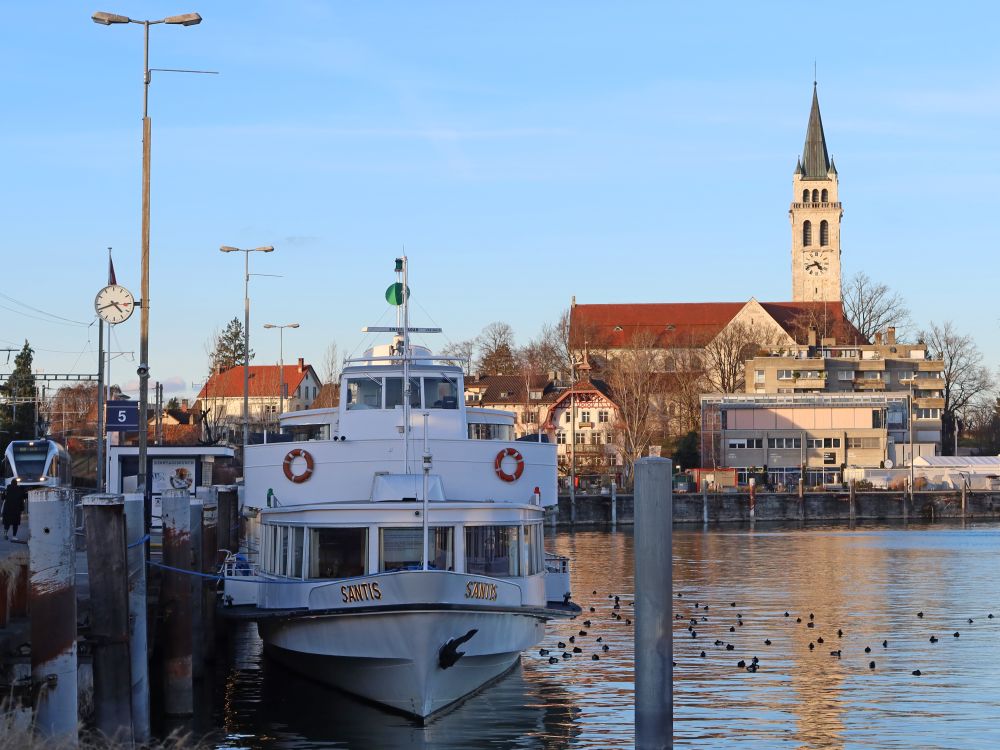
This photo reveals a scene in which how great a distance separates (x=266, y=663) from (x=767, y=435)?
323 ft

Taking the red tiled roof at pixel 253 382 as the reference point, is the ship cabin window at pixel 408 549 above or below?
below

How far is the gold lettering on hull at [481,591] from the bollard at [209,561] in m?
7.17

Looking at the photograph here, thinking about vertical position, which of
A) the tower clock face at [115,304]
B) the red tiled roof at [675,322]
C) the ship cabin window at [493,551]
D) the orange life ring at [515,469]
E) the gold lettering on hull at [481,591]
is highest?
the red tiled roof at [675,322]

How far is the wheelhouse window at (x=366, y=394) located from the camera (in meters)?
29.1

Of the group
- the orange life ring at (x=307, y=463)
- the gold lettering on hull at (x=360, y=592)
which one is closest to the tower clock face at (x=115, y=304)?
the orange life ring at (x=307, y=463)

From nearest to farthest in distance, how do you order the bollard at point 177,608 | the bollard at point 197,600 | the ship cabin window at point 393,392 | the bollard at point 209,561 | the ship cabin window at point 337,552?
1. the bollard at point 177,608
2. the ship cabin window at point 337,552
3. the bollard at point 197,600
4. the ship cabin window at point 393,392
5. the bollard at point 209,561

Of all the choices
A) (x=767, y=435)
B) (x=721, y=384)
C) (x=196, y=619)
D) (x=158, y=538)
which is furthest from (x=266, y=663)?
(x=721, y=384)

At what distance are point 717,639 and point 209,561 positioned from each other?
39.5 ft

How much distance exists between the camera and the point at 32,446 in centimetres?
5669

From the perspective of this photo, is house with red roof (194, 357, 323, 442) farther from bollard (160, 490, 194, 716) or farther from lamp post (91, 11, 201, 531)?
bollard (160, 490, 194, 716)

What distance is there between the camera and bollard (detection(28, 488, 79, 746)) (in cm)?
1712

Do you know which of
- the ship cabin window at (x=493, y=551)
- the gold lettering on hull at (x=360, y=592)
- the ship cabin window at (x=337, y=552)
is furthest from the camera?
the ship cabin window at (x=493, y=551)

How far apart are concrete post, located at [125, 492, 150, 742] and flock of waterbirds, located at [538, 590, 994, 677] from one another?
12256 millimetres

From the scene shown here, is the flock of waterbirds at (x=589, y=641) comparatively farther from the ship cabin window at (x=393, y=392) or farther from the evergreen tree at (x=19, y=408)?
the evergreen tree at (x=19, y=408)
